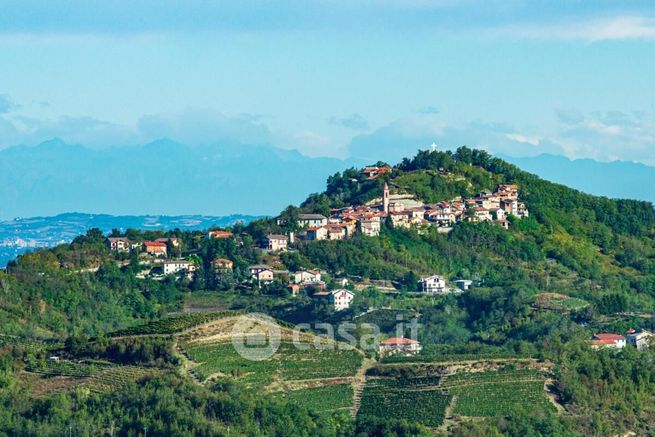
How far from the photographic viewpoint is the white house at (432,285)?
224ft

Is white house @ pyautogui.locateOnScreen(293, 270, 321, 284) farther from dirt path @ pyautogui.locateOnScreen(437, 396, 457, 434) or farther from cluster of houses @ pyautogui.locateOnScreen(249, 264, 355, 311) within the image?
dirt path @ pyautogui.locateOnScreen(437, 396, 457, 434)

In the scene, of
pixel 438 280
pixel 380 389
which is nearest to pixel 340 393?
pixel 380 389

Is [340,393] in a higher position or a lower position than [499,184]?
lower

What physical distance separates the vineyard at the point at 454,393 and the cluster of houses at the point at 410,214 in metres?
24.6

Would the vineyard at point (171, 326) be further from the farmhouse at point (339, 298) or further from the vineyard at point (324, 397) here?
the farmhouse at point (339, 298)

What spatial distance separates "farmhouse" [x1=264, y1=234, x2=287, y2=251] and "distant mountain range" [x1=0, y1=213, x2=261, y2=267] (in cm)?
6071

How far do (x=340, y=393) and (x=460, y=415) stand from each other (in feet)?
11.9

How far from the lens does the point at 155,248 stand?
2938 inches

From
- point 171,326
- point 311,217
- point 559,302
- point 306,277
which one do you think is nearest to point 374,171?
point 311,217

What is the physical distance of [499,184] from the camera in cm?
8281

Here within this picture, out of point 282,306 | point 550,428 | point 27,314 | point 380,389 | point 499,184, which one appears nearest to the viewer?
point 550,428

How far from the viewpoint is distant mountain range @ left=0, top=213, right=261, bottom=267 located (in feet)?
461

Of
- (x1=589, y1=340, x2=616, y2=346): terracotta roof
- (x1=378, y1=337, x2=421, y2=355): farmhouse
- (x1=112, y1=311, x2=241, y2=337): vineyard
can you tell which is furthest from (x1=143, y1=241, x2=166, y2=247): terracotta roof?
(x1=589, y1=340, x2=616, y2=346): terracotta roof

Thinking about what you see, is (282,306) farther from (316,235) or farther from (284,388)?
(284,388)
